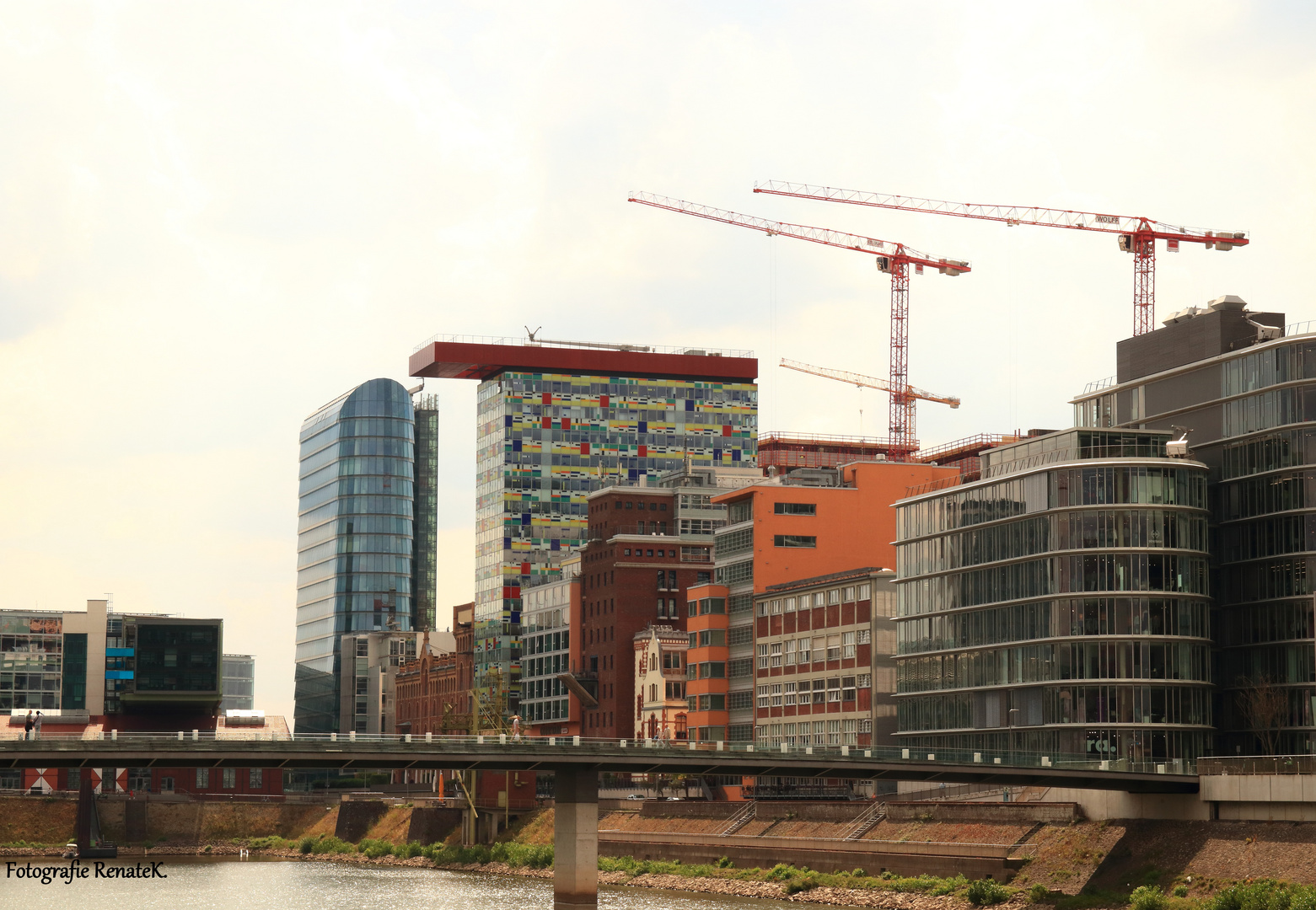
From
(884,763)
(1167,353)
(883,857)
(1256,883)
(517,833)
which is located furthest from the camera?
(517,833)

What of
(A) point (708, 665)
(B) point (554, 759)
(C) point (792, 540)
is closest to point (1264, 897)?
(B) point (554, 759)

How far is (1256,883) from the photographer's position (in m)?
95.5

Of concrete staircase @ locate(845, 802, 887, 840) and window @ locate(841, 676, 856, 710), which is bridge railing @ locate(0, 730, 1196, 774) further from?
window @ locate(841, 676, 856, 710)

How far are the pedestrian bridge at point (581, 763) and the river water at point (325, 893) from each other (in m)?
9.07

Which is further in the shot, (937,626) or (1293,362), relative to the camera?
(937,626)

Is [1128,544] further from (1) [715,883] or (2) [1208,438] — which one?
(1) [715,883]

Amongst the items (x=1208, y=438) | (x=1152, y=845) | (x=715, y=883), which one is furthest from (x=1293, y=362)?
(x=715, y=883)

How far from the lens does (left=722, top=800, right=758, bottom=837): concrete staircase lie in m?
152

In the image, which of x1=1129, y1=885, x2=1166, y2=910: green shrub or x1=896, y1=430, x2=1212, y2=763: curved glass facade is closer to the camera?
x1=1129, y1=885, x2=1166, y2=910: green shrub

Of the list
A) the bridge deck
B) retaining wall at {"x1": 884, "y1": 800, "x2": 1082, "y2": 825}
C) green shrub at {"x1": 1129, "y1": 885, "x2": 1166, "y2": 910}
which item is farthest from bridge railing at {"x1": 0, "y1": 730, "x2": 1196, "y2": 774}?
green shrub at {"x1": 1129, "y1": 885, "x2": 1166, "y2": 910}

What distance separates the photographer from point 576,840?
359ft

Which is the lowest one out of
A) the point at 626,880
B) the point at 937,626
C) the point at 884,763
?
the point at 626,880

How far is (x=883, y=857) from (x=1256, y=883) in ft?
108

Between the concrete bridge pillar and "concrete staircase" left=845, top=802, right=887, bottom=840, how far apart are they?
97.7ft
